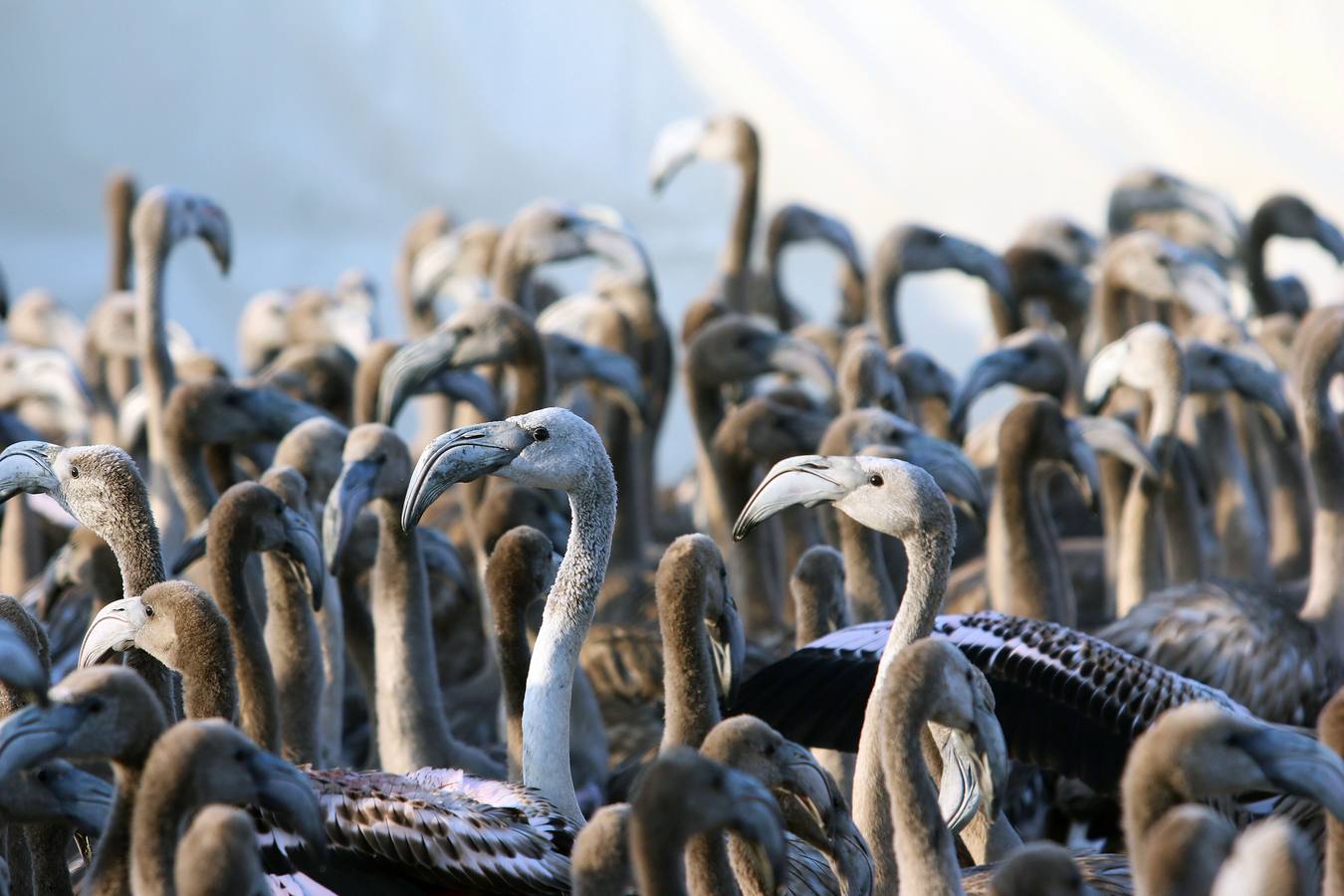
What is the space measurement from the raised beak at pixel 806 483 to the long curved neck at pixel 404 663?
3.65 feet

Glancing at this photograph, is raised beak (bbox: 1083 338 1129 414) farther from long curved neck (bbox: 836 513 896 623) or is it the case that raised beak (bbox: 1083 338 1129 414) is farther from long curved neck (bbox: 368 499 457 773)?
long curved neck (bbox: 368 499 457 773)

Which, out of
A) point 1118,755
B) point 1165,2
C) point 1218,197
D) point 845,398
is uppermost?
point 1165,2

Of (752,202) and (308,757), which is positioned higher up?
(752,202)

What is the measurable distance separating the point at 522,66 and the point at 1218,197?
7326 mm

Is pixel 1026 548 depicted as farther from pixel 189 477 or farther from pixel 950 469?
pixel 189 477

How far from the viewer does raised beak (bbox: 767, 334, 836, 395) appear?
299 inches

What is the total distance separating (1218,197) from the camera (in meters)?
10.4

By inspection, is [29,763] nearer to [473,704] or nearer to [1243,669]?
[473,704]

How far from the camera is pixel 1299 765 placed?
123 inches

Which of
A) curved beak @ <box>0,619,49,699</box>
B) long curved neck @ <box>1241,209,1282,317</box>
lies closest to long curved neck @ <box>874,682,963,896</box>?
curved beak @ <box>0,619,49,699</box>

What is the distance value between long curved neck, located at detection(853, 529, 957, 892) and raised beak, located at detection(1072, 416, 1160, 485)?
7.53ft

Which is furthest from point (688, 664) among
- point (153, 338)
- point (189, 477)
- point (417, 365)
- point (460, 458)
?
point (153, 338)

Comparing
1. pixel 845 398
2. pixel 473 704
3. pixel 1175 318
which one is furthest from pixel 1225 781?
pixel 1175 318

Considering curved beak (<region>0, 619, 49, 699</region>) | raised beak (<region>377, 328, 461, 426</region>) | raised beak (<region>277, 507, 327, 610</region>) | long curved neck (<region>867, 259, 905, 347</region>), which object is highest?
long curved neck (<region>867, 259, 905, 347</region>)
